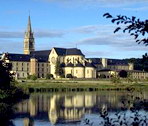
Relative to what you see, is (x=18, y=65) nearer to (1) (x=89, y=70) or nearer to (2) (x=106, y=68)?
(1) (x=89, y=70)

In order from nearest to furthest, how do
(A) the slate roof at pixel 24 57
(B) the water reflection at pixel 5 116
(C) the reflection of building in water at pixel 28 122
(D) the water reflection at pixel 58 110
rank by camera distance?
(B) the water reflection at pixel 5 116 → (C) the reflection of building in water at pixel 28 122 → (D) the water reflection at pixel 58 110 → (A) the slate roof at pixel 24 57

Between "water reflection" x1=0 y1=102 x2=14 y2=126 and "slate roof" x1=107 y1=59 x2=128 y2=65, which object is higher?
"slate roof" x1=107 y1=59 x2=128 y2=65

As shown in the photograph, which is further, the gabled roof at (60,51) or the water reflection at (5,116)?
the gabled roof at (60,51)

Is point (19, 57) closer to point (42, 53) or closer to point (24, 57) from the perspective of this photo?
point (24, 57)

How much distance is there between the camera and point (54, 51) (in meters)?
146

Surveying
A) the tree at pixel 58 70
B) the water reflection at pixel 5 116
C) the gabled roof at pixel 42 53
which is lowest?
the water reflection at pixel 5 116

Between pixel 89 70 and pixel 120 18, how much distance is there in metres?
134

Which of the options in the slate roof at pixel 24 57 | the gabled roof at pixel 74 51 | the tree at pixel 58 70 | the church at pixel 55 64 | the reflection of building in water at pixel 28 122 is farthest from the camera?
the gabled roof at pixel 74 51

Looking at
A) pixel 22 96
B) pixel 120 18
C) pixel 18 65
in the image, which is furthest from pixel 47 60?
pixel 120 18

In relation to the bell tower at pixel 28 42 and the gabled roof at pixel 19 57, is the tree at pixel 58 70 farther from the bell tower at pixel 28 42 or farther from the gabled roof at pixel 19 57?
the bell tower at pixel 28 42

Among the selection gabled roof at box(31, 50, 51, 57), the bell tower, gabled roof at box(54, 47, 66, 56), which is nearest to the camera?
gabled roof at box(54, 47, 66, 56)

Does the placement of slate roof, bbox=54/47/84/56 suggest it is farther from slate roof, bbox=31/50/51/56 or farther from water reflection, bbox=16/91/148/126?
water reflection, bbox=16/91/148/126

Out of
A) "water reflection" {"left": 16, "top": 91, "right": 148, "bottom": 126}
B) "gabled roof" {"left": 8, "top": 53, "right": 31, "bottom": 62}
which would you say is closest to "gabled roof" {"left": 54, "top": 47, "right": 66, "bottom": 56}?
"gabled roof" {"left": 8, "top": 53, "right": 31, "bottom": 62}

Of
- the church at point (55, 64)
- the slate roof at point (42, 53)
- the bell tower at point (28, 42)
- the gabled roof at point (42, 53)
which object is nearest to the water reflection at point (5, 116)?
the church at point (55, 64)
